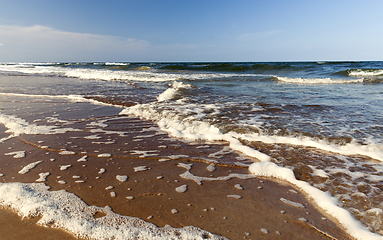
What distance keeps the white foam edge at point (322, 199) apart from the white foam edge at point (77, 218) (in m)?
1.15

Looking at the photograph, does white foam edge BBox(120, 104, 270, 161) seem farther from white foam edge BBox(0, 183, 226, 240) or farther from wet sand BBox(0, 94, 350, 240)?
white foam edge BBox(0, 183, 226, 240)

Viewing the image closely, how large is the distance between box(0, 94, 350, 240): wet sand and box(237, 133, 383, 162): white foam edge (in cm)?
74

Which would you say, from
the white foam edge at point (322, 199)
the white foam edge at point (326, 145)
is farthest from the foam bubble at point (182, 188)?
the white foam edge at point (326, 145)

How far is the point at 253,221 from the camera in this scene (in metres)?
1.85

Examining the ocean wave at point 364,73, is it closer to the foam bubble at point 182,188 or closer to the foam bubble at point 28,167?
the foam bubble at point 182,188

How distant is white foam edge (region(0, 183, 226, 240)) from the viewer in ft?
5.44

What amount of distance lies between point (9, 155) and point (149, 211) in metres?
2.41

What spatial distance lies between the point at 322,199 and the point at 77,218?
2.26m

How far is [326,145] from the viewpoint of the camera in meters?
3.48

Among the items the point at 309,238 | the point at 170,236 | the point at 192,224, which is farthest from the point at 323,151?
the point at 170,236

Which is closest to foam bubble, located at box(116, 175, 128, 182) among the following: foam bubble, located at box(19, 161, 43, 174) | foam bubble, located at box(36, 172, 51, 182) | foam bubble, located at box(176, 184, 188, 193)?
foam bubble, located at box(176, 184, 188, 193)

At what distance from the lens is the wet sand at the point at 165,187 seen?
1774 mm

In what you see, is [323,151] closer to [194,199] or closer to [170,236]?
[194,199]

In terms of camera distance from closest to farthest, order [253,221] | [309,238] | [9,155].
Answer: [309,238] < [253,221] < [9,155]
